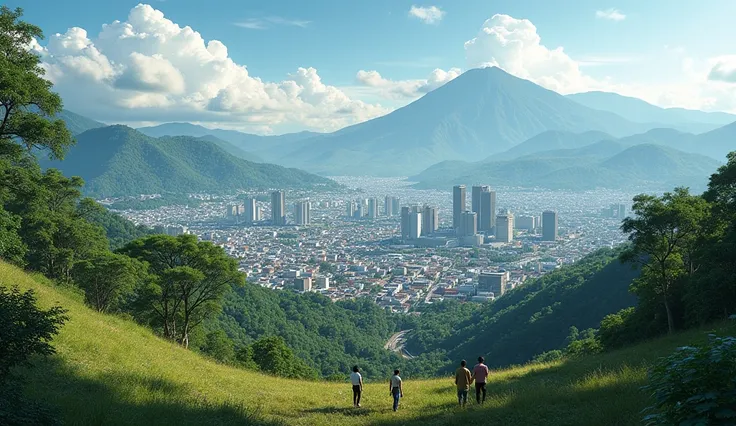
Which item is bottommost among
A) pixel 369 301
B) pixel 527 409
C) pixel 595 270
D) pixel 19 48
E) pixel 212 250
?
pixel 369 301

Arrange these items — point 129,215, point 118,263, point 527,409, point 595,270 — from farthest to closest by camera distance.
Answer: point 129,215
point 595,270
point 118,263
point 527,409

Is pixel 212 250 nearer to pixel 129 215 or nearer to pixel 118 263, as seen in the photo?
pixel 118 263

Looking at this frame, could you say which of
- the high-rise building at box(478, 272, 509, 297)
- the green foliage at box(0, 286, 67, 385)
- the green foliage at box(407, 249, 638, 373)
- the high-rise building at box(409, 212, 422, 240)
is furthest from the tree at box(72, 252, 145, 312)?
the high-rise building at box(409, 212, 422, 240)

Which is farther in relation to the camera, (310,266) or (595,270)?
(310,266)

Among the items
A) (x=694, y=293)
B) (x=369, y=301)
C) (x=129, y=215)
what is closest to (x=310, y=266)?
(x=369, y=301)

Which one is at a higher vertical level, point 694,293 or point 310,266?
point 694,293

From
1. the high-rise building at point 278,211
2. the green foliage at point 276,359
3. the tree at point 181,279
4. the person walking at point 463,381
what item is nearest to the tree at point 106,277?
the tree at point 181,279

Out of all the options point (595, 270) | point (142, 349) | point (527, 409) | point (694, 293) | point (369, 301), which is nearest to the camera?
point (527, 409)

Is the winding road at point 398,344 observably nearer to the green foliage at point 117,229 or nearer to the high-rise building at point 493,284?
the high-rise building at point 493,284

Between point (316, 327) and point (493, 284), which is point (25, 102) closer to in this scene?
point (316, 327)
